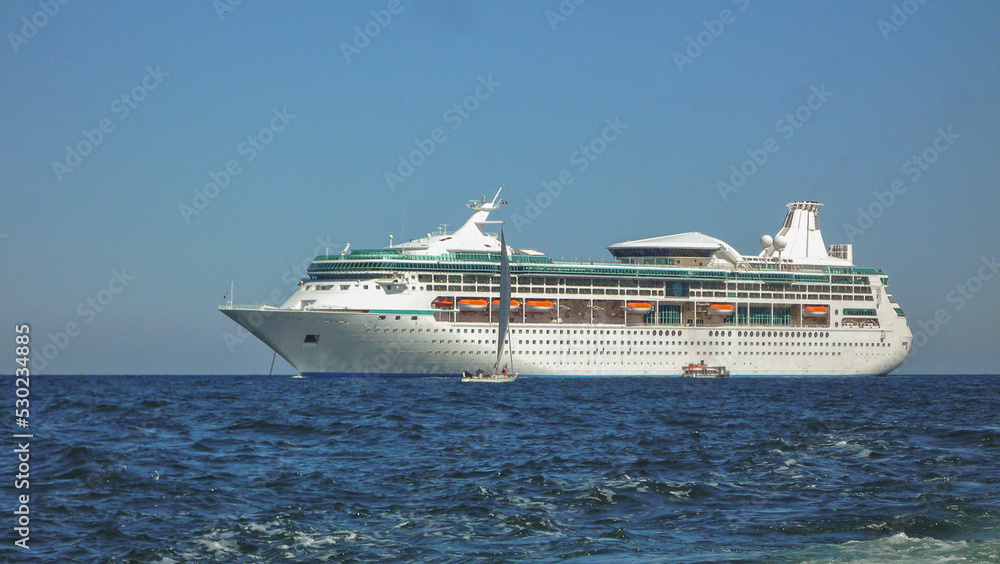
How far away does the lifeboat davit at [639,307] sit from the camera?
8705 centimetres

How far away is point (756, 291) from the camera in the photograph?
3666 inches

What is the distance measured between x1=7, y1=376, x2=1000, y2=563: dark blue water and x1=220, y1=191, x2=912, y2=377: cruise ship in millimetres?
30427

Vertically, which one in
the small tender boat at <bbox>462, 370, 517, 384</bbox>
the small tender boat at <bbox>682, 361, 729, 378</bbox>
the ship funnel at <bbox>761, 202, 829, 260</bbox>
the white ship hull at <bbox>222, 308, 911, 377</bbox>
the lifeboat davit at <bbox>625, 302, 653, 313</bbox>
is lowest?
the small tender boat at <bbox>462, 370, 517, 384</bbox>

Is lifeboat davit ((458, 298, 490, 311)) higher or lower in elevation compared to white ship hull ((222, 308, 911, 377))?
higher

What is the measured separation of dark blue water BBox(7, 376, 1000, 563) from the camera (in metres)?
18.5

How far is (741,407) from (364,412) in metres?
17.6

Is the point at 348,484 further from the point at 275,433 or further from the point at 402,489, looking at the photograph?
the point at 275,433

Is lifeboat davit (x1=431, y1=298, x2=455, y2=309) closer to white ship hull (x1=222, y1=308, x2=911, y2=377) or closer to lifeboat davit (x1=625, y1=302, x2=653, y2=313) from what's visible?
white ship hull (x1=222, y1=308, x2=911, y2=377)

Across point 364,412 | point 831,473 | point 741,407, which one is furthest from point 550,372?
point 831,473

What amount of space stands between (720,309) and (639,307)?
312 inches

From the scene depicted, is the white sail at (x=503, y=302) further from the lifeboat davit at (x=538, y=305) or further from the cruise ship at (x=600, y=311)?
the lifeboat davit at (x=538, y=305)

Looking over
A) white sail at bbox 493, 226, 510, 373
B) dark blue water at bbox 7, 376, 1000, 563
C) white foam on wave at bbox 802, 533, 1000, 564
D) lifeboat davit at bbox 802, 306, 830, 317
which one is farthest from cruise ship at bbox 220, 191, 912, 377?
white foam on wave at bbox 802, 533, 1000, 564

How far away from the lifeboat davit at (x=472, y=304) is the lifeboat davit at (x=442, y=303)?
770 millimetres

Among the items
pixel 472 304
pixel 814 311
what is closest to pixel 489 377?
pixel 472 304
